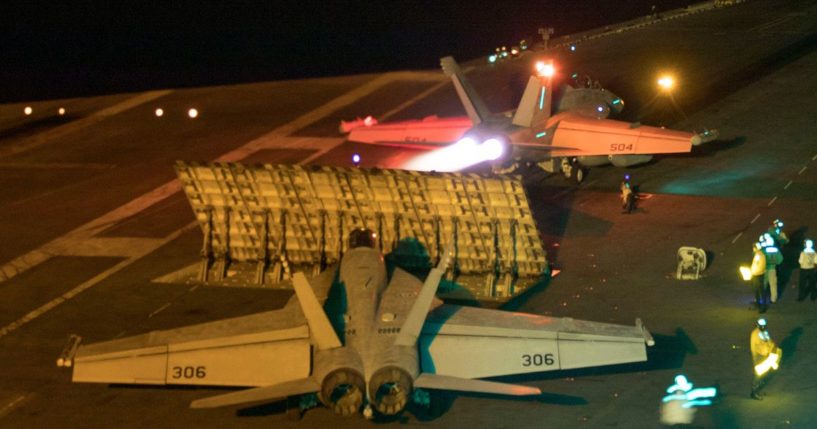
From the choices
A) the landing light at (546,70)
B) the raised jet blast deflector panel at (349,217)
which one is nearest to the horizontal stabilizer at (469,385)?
the raised jet blast deflector panel at (349,217)

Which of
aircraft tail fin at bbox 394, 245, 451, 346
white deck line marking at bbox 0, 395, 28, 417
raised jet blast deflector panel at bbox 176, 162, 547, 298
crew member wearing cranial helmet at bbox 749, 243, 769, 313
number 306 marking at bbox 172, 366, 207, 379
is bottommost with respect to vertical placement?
white deck line marking at bbox 0, 395, 28, 417

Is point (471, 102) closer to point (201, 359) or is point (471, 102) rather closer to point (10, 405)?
point (201, 359)

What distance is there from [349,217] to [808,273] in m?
11.3

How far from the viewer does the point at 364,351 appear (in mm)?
20891

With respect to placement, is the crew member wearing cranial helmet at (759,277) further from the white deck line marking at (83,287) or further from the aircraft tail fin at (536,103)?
the white deck line marking at (83,287)

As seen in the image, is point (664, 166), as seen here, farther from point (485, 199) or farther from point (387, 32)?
point (387, 32)

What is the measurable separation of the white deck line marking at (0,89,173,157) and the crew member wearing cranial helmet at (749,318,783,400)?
3439 cm

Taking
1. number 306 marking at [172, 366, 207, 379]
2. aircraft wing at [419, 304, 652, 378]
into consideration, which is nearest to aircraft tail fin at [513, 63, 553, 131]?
aircraft wing at [419, 304, 652, 378]

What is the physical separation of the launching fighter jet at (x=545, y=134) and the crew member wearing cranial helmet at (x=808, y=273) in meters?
9.31

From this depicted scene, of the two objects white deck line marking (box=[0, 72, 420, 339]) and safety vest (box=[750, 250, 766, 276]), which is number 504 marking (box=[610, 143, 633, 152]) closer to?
safety vest (box=[750, 250, 766, 276])

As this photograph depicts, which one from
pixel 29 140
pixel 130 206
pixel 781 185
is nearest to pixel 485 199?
pixel 781 185

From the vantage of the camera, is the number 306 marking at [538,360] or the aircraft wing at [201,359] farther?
the number 306 marking at [538,360]

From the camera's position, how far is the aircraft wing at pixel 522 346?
21.2 meters

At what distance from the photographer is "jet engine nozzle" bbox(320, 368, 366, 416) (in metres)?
20.1
